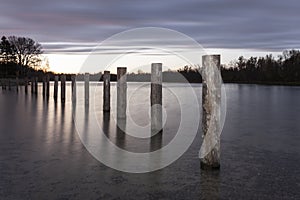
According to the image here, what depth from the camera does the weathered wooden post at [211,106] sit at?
5.56 meters

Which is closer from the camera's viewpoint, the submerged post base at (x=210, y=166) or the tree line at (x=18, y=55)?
the submerged post base at (x=210, y=166)

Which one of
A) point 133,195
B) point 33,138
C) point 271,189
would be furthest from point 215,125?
point 33,138

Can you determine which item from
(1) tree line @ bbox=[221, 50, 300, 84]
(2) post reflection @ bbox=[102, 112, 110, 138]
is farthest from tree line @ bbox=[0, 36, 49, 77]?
(2) post reflection @ bbox=[102, 112, 110, 138]

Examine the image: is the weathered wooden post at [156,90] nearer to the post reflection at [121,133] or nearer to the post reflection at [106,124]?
the post reflection at [121,133]

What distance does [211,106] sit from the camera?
5570 millimetres

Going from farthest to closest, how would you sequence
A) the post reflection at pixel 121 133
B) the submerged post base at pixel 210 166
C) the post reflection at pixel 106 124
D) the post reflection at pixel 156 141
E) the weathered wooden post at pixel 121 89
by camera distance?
the weathered wooden post at pixel 121 89, the post reflection at pixel 106 124, the post reflection at pixel 121 133, the post reflection at pixel 156 141, the submerged post base at pixel 210 166

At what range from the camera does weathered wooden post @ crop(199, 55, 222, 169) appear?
556 centimetres

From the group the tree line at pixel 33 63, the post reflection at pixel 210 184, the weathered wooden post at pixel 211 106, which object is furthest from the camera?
the tree line at pixel 33 63

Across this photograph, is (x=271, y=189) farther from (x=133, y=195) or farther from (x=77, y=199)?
(x=77, y=199)

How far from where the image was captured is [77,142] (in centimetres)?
783

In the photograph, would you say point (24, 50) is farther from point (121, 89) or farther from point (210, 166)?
point (210, 166)

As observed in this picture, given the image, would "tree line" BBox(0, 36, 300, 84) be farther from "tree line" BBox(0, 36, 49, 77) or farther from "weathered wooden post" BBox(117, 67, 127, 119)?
"weathered wooden post" BBox(117, 67, 127, 119)

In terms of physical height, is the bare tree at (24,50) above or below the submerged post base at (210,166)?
above

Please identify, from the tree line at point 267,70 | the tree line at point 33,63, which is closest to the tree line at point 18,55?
the tree line at point 33,63
